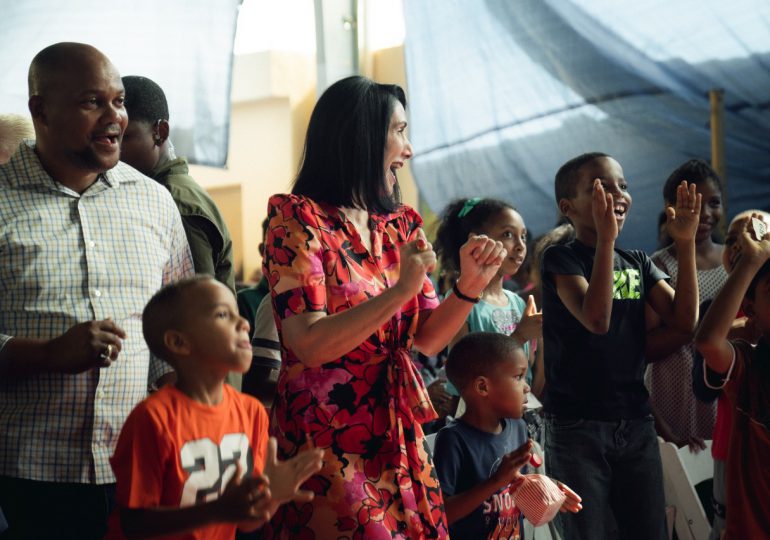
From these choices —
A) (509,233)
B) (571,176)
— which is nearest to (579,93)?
(509,233)

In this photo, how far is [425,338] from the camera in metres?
2.18

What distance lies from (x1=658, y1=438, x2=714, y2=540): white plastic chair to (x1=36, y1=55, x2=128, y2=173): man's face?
2.17 m

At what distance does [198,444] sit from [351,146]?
2.51 feet

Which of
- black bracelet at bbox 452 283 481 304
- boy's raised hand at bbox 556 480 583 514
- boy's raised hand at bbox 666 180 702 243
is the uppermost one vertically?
boy's raised hand at bbox 666 180 702 243

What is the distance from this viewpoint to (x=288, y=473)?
1.70 m

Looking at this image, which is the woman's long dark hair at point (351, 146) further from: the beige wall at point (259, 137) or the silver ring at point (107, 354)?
the beige wall at point (259, 137)

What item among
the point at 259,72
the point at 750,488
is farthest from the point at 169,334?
the point at 259,72

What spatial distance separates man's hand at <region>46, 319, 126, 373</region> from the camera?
1838 millimetres

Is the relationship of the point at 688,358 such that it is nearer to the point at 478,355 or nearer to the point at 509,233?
the point at 509,233

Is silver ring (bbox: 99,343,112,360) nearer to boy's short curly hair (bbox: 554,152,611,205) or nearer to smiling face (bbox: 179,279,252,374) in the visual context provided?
smiling face (bbox: 179,279,252,374)

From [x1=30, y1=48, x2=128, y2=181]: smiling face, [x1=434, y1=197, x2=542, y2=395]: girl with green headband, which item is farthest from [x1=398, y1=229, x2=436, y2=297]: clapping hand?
[x1=434, y1=197, x2=542, y2=395]: girl with green headband

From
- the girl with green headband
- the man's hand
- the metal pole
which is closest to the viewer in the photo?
the man's hand

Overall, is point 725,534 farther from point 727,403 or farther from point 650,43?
point 650,43

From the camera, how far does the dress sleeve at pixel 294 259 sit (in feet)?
6.54
